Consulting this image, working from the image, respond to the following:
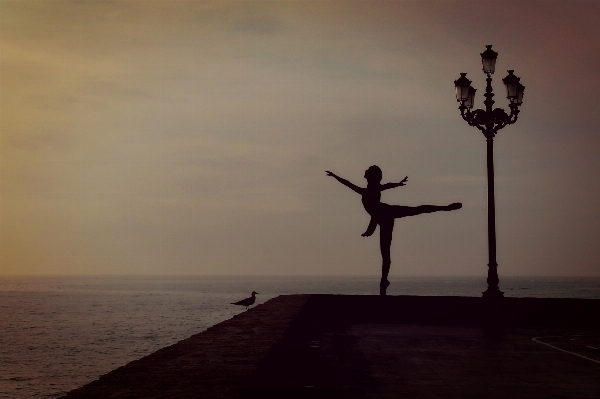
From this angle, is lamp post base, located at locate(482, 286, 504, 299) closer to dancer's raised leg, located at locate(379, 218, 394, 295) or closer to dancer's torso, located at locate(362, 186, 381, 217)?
dancer's raised leg, located at locate(379, 218, 394, 295)

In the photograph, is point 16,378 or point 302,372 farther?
point 16,378

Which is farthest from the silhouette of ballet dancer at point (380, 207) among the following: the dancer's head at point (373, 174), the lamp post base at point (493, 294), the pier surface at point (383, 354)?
the lamp post base at point (493, 294)

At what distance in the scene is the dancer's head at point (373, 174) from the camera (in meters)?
17.1

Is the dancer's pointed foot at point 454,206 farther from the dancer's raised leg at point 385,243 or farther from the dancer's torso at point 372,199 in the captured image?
the dancer's torso at point 372,199

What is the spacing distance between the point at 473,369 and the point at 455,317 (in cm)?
845

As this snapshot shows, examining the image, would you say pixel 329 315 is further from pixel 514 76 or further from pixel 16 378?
pixel 16 378

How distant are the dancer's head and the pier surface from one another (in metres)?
3.15

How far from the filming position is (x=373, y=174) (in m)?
17.1

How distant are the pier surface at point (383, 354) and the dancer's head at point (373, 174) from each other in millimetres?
3149

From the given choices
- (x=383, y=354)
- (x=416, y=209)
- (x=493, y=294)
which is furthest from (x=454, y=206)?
(x=383, y=354)

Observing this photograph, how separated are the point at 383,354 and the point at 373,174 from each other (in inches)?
239

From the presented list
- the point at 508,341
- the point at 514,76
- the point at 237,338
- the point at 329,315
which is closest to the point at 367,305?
the point at 329,315

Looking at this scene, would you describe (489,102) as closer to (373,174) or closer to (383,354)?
(373,174)

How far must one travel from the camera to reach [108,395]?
5445 millimetres
